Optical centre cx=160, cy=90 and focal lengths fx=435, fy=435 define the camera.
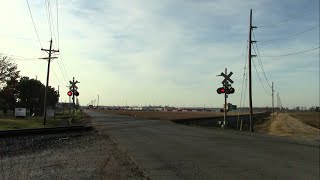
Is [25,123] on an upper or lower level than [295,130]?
upper

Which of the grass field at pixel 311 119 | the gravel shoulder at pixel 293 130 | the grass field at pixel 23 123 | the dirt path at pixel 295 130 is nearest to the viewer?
the gravel shoulder at pixel 293 130

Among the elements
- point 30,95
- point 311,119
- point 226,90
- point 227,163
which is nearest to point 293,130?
point 226,90

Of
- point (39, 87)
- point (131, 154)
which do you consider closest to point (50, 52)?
point (131, 154)

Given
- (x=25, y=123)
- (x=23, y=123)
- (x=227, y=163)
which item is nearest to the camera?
(x=227, y=163)

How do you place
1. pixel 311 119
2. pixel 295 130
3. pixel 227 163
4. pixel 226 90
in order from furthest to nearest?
1. pixel 311 119
2. pixel 295 130
3. pixel 226 90
4. pixel 227 163

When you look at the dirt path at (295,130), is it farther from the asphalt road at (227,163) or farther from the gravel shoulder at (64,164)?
the gravel shoulder at (64,164)

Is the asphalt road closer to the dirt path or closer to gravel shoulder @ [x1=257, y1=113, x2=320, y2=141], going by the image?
gravel shoulder @ [x1=257, y1=113, x2=320, y2=141]

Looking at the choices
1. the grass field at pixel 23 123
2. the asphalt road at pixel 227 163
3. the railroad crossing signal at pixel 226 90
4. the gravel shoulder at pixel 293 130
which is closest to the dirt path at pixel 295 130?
the gravel shoulder at pixel 293 130

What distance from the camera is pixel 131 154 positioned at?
1612cm

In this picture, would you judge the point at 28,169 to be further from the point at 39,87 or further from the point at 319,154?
the point at 39,87

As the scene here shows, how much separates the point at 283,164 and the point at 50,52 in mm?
43323

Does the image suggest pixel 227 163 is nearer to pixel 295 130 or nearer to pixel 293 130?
pixel 293 130

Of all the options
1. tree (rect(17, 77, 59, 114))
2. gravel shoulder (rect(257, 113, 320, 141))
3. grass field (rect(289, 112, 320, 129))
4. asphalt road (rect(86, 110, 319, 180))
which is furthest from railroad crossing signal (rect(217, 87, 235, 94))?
tree (rect(17, 77, 59, 114))

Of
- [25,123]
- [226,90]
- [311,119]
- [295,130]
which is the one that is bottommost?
[295,130]
